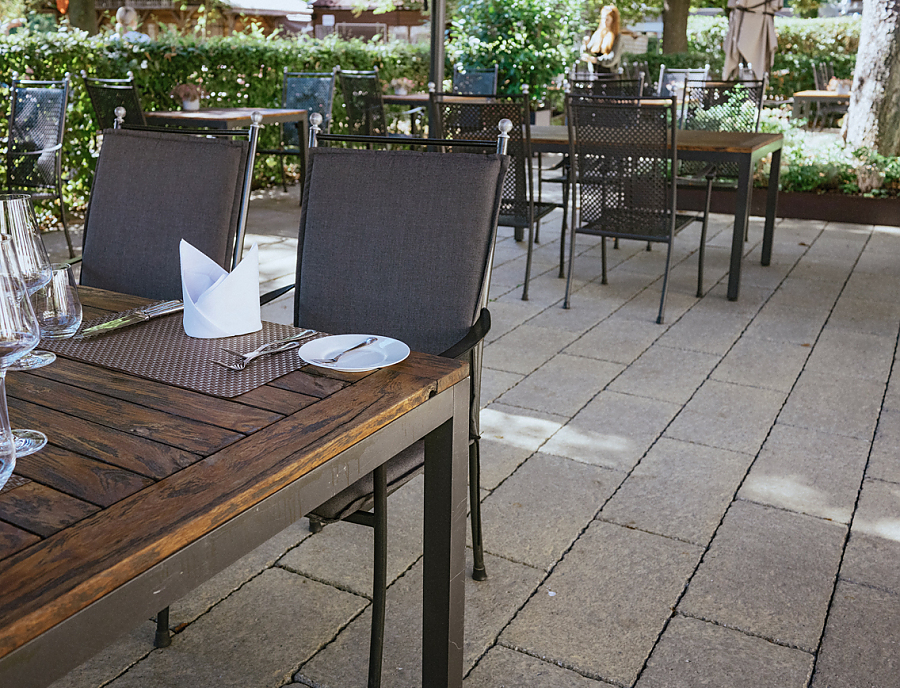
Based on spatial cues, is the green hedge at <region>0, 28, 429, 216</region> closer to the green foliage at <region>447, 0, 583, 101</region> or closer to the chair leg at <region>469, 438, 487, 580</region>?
the green foliage at <region>447, 0, 583, 101</region>

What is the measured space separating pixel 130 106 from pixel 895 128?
5.79 metres

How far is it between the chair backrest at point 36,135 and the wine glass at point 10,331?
13.7ft

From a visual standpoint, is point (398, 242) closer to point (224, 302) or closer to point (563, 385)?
point (224, 302)

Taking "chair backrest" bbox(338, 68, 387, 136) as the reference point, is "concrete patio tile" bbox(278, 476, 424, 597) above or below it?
below

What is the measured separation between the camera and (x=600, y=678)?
167cm

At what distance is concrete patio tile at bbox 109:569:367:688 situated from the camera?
1.66 meters

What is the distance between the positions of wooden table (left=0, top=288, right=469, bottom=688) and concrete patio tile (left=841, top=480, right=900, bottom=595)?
113 centimetres

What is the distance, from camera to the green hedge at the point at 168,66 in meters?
6.01

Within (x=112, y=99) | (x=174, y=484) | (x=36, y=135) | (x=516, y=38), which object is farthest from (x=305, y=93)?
(x=174, y=484)

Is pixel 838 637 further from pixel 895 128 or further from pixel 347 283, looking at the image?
pixel 895 128

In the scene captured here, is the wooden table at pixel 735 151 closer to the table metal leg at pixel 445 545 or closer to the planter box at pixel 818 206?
the planter box at pixel 818 206

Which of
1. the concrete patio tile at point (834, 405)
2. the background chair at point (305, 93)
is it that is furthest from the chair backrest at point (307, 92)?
the concrete patio tile at point (834, 405)

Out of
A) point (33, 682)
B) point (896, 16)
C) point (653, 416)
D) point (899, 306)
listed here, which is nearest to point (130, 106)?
point (653, 416)

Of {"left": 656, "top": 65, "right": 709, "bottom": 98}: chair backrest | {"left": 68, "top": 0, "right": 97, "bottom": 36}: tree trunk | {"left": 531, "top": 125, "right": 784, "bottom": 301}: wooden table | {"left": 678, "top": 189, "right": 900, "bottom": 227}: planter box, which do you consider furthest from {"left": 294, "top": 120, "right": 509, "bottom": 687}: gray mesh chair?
{"left": 68, "top": 0, "right": 97, "bottom": 36}: tree trunk
